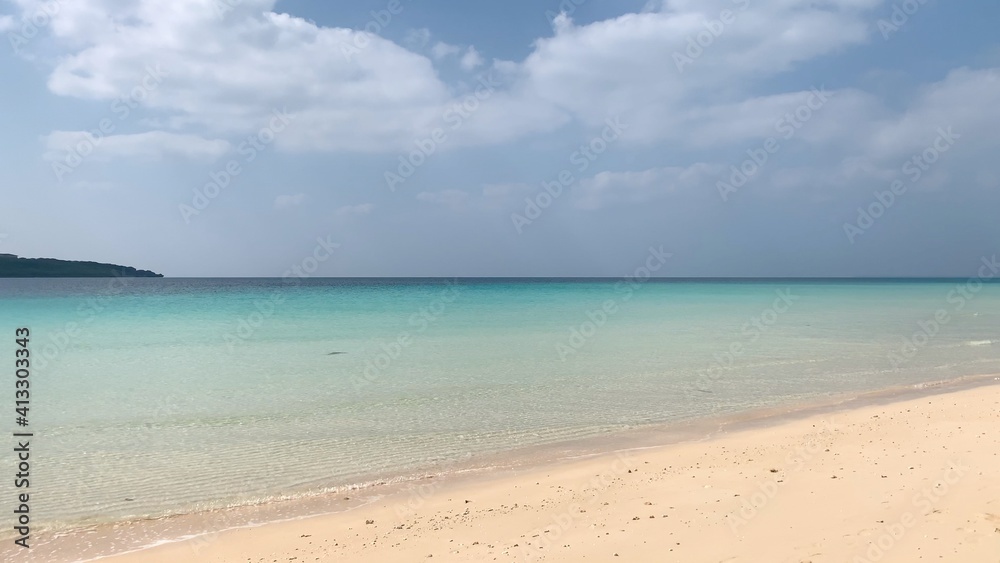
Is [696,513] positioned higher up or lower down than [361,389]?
higher up

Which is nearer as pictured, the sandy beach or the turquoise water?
the sandy beach

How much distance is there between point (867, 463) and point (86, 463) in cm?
1096

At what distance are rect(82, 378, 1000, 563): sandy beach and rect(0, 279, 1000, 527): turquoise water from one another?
62.8 inches

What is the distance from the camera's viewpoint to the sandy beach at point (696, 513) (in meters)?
5.37

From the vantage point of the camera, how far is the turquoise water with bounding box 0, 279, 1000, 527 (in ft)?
28.1

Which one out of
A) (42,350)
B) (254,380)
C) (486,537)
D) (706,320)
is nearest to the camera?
(486,537)

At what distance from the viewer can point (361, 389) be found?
14.3 meters

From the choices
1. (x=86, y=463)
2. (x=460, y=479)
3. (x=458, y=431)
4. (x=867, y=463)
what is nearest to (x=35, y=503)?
(x=86, y=463)

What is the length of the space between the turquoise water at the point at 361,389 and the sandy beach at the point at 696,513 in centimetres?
160

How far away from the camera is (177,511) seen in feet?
23.8

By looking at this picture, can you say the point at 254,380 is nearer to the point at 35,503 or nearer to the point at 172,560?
the point at 35,503

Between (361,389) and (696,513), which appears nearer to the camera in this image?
(696,513)

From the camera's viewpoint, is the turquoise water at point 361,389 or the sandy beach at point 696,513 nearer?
the sandy beach at point 696,513

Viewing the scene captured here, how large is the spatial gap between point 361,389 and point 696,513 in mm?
9640
